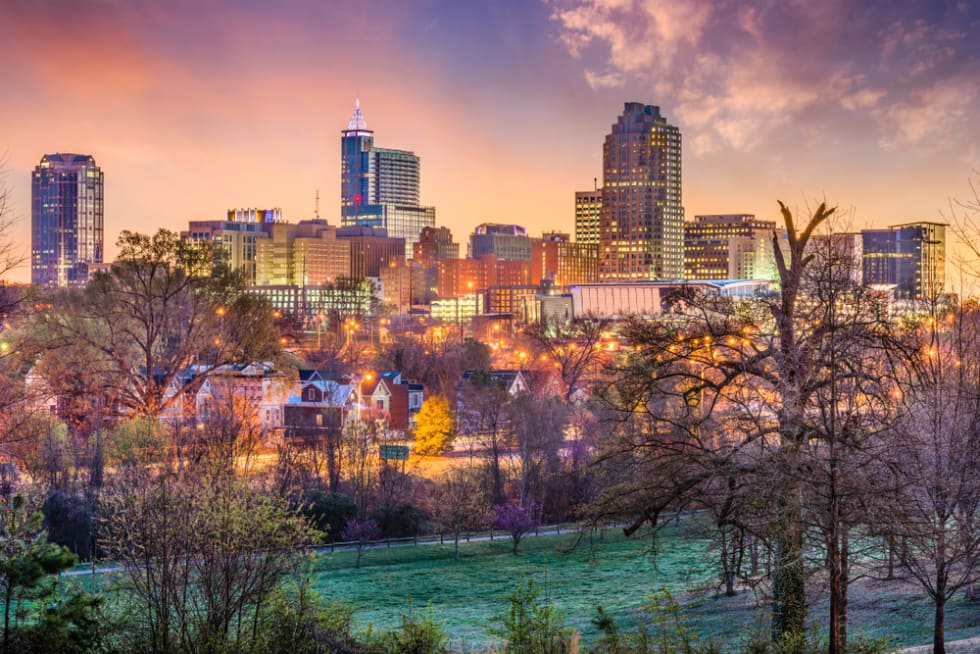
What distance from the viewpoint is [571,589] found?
33.3 m

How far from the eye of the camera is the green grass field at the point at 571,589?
21.9 m

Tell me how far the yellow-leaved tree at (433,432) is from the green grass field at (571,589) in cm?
1404

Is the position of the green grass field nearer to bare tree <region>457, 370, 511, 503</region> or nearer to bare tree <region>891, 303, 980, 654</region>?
bare tree <region>891, 303, 980, 654</region>

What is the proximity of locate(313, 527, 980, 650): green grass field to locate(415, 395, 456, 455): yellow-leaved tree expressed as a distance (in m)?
14.0

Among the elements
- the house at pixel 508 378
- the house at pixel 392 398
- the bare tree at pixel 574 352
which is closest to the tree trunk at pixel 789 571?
the house at pixel 392 398

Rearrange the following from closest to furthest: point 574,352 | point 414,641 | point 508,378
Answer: point 414,641
point 508,378
point 574,352

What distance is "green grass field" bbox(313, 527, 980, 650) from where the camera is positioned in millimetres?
21906

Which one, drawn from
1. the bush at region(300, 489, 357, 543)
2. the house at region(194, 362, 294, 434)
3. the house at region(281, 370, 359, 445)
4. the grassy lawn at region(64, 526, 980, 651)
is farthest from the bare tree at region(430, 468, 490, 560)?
the house at region(281, 370, 359, 445)

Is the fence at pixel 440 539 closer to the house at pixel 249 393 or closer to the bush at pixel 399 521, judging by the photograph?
the bush at pixel 399 521

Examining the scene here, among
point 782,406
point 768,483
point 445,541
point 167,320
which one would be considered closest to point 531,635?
point 768,483

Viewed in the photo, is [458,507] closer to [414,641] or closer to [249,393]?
[249,393]

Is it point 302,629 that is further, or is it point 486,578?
point 486,578

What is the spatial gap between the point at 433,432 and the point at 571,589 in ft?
74.0

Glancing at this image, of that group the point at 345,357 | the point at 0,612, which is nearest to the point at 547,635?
the point at 0,612
